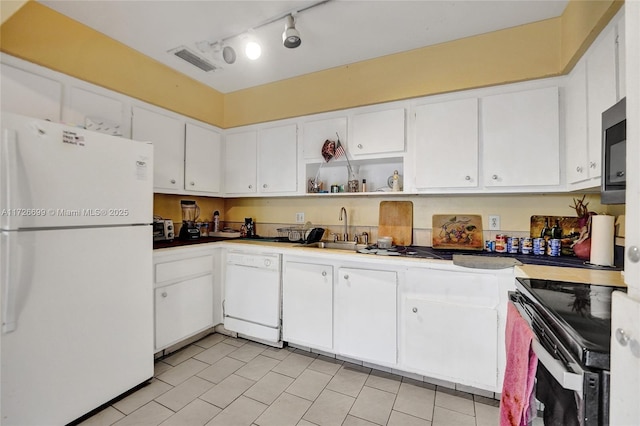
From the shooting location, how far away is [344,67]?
256 centimetres

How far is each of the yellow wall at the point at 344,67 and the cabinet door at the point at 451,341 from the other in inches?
64.8

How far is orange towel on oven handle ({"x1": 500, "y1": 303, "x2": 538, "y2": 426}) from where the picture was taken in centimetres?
93

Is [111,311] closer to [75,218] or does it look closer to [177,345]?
[75,218]

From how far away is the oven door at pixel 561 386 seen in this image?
2.11 ft

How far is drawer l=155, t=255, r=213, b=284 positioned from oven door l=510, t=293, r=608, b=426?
2346 millimetres

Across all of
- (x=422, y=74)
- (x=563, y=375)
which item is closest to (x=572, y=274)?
(x=563, y=375)

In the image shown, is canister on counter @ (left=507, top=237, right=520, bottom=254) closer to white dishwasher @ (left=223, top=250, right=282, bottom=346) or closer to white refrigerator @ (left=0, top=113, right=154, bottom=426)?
white dishwasher @ (left=223, top=250, right=282, bottom=346)

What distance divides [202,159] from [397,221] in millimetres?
2136

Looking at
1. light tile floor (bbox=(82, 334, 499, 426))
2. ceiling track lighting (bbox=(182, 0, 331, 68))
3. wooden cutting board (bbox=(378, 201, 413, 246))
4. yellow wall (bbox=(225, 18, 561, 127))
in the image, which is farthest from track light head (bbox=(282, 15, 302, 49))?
light tile floor (bbox=(82, 334, 499, 426))

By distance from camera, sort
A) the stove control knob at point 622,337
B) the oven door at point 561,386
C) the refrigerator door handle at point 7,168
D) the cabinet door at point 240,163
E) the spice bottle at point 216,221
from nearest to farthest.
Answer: the stove control knob at point 622,337 → the oven door at point 561,386 → the refrigerator door handle at point 7,168 → the cabinet door at point 240,163 → the spice bottle at point 216,221

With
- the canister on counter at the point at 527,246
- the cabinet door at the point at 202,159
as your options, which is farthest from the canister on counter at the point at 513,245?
the cabinet door at the point at 202,159

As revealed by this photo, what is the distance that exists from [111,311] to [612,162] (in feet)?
8.66

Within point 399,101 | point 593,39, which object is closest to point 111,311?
point 399,101

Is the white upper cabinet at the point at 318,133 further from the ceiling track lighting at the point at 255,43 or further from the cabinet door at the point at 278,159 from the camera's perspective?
the ceiling track lighting at the point at 255,43
